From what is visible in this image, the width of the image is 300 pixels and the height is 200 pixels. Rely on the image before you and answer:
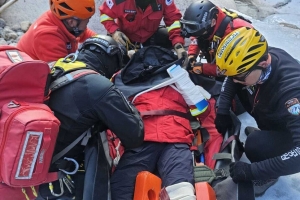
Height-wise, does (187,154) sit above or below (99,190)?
below

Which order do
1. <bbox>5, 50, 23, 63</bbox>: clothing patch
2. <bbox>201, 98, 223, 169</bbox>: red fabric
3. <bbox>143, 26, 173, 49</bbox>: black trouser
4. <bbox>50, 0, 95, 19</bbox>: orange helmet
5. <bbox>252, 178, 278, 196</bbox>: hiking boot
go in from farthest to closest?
<bbox>143, 26, 173, 49</bbox>: black trouser
<bbox>50, 0, 95, 19</bbox>: orange helmet
<bbox>201, 98, 223, 169</bbox>: red fabric
<bbox>252, 178, 278, 196</bbox>: hiking boot
<bbox>5, 50, 23, 63</bbox>: clothing patch

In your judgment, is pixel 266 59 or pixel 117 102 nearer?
pixel 117 102

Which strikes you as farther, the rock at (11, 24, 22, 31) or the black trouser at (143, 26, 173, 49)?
the rock at (11, 24, 22, 31)

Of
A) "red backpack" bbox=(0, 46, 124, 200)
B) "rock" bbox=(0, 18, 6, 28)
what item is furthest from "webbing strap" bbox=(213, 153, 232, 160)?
"rock" bbox=(0, 18, 6, 28)

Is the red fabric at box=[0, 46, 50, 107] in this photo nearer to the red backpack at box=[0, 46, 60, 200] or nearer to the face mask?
the red backpack at box=[0, 46, 60, 200]

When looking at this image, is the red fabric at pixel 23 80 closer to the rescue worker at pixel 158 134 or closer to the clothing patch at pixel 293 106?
the rescue worker at pixel 158 134

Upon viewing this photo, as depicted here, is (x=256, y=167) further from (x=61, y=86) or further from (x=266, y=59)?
(x=61, y=86)

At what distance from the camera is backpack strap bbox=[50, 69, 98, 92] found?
2238mm

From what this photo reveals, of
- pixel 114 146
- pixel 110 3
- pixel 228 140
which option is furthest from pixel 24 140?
pixel 110 3

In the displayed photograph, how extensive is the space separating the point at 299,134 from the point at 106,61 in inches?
53.3

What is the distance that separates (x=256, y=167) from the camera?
2518mm

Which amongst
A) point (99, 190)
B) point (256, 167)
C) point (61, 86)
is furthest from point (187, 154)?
point (61, 86)

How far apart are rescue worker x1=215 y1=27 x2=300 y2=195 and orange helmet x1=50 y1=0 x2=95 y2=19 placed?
1335 mm

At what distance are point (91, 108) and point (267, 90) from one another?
4.01 ft
